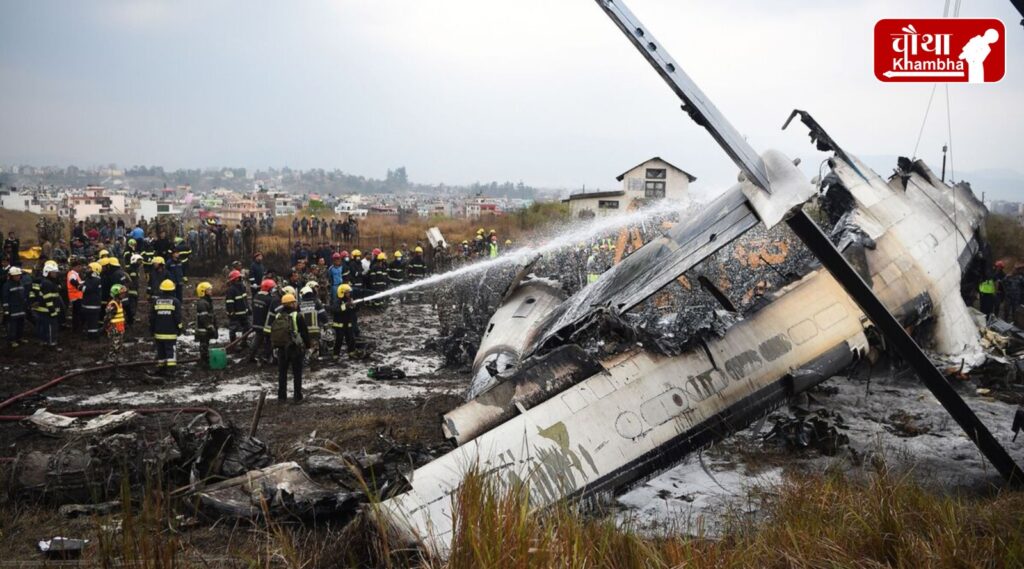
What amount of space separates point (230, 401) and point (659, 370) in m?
8.34

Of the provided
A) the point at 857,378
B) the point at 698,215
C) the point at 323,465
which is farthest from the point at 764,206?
the point at 857,378

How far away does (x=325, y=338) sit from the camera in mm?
18484

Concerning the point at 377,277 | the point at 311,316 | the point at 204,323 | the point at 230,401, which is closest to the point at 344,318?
the point at 311,316

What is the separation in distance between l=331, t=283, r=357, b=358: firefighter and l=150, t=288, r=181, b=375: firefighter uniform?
338cm

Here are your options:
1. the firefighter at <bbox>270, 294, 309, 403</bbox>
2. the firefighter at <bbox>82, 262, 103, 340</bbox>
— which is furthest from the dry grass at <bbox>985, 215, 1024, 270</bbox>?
the firefighter at <bbox>82, 262, 103, 340</bbox>

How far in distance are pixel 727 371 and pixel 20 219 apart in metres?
45.1

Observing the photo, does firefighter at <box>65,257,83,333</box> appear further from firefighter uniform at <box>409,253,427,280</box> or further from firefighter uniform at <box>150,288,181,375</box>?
firefighter uniform at <box>409,253,427,280</box>

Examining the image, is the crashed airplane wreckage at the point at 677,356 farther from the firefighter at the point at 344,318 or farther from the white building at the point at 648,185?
the white building at the point at 648,185

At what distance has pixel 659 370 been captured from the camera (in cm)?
749

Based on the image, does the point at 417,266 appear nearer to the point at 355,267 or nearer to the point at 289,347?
the point at 355,267

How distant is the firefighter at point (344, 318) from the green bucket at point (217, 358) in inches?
97.5

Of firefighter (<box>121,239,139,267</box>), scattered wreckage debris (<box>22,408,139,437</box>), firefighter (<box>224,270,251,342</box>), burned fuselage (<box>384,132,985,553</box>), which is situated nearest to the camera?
burned fuselage (<box>384,132,985,553</box>)

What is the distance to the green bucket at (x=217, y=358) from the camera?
581 inches

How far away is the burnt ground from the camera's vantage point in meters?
7.03
